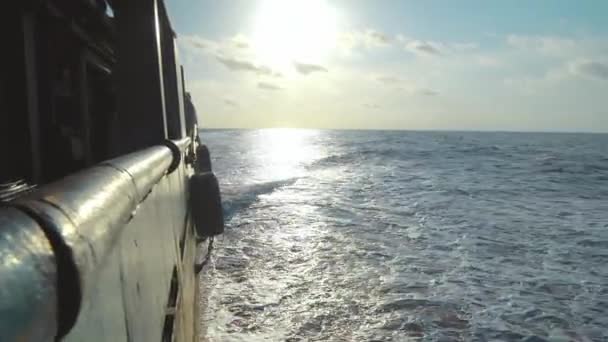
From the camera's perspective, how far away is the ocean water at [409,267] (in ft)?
24.3

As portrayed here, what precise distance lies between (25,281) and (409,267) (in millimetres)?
10339

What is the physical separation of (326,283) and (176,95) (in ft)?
16.9

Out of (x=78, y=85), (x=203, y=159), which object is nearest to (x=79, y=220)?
(x=78, y=85)

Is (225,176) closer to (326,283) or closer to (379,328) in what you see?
(326,283)

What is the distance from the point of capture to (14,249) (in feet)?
1.93

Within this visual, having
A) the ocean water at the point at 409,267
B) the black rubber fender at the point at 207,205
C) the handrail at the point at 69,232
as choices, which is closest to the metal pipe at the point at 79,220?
the handrail at the point at 69,232

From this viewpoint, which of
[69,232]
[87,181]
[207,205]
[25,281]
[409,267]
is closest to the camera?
[25,281]

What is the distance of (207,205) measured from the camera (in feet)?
21.6

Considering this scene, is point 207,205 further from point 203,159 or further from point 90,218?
point 90,218

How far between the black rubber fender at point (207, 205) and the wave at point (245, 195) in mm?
8846

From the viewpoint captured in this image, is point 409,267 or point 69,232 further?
point 409,267

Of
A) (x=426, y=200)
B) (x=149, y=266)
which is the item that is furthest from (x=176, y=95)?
(x=426, y=200)

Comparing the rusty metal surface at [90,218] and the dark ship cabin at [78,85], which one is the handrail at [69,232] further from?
the dark ship cabin at [78,85]

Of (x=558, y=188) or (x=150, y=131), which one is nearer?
(x=150, y=131)
